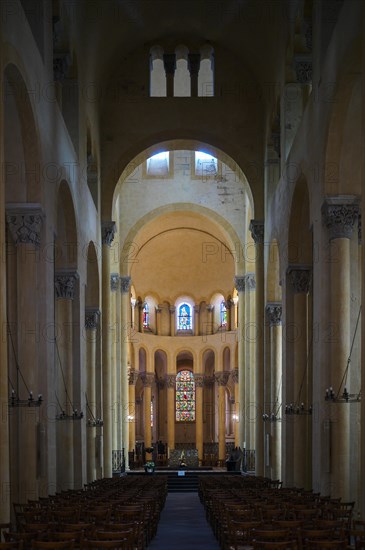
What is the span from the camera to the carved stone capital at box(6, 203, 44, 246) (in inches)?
800

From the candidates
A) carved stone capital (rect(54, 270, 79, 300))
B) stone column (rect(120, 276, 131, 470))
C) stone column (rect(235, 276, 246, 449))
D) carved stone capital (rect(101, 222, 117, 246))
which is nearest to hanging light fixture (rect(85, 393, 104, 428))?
carved stone capital (rect(54, 270, 79, 300))

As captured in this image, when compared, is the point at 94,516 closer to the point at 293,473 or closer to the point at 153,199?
the point at 293,473

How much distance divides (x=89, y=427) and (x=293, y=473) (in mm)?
8532

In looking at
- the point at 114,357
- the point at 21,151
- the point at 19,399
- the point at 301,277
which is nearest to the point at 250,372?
the point at 114,357

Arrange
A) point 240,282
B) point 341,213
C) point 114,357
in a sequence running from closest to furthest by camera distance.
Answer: point 341,213 → point 114,357 → point 240,282

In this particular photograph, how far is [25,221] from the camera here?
20.4 metres

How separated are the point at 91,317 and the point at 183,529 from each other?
13111 millimetres

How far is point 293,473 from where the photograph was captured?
2769 cm

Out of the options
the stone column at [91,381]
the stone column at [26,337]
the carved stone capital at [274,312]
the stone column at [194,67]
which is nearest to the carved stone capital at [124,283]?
the stone column at [91,381]

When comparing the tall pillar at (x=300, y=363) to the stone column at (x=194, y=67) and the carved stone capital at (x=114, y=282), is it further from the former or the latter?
the carved stone capital at (x=114, y=282)

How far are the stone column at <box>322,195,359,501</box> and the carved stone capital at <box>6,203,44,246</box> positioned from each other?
6712mm

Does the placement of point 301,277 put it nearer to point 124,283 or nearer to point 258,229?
point 258,229

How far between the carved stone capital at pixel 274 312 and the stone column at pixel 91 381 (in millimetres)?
6653

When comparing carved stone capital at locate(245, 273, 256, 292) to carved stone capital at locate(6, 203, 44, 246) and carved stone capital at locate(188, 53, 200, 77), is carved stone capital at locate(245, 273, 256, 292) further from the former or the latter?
carved stone capital at locate(6, 203, 44, 246)
